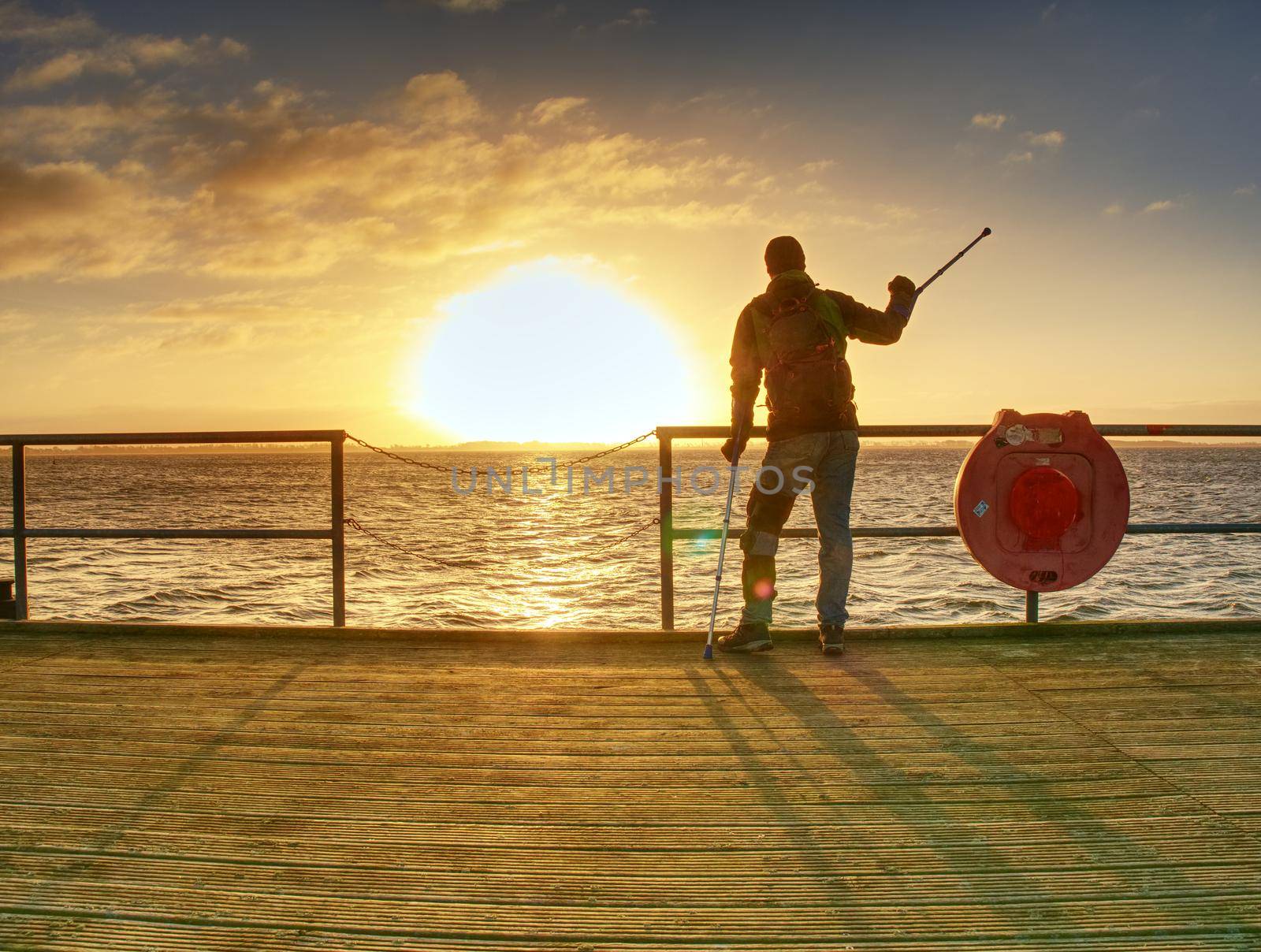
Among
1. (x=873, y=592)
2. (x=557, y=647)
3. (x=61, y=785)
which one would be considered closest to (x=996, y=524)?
(x=557, y=647)

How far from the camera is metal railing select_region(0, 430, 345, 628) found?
4793 mm

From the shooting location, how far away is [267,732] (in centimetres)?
309

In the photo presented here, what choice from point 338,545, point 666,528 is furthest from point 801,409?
→ point 338,545

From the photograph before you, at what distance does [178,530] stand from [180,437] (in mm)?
731

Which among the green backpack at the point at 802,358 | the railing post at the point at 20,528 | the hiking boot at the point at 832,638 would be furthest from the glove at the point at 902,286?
the railing post at the point at 20,528

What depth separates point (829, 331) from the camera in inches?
162

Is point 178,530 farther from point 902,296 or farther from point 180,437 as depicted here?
point 902,296

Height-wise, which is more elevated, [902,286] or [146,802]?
[902,286]

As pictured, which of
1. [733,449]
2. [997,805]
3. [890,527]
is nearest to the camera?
[997,805]

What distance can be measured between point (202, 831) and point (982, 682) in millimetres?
3040

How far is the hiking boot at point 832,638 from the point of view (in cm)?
422

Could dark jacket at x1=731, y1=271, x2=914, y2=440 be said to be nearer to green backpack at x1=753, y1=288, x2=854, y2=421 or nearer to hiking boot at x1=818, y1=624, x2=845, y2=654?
green backpack at x1=753, y1=288, x2=854, y2=421

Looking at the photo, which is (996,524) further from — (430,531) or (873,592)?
(430,531)

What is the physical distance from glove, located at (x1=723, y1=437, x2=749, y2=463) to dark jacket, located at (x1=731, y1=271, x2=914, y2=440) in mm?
140
